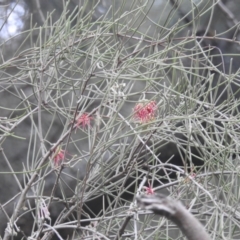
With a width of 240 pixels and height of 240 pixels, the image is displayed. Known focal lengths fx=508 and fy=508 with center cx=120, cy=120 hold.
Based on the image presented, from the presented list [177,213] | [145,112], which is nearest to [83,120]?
[145,112]

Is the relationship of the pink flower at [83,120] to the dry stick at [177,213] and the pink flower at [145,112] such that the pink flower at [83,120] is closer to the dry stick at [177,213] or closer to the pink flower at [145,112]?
the pink flower at [145,112]

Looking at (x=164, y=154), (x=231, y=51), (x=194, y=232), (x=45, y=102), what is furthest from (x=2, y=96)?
(x=194, y=232)

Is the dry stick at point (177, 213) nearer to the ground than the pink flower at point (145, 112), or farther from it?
farther from it

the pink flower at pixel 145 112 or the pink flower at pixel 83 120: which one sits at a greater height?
the pink flower at pixel 83 120

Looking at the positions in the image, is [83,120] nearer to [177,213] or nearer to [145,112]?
[145,112]

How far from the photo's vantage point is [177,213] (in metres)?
Result: 0.47

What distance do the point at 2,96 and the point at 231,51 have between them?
113 cm

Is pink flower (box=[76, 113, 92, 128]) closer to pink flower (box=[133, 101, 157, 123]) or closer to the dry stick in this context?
pink flower (box=[133, 101, 157, 123])

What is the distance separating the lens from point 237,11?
8.27ft

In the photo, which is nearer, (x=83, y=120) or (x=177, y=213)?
(x=177, y=213)

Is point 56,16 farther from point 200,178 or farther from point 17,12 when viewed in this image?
point 200,178

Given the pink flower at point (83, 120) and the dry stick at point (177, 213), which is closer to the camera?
the dry stick at point (177, 213)

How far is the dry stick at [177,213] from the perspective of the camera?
47cm

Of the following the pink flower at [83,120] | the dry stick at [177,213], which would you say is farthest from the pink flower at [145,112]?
the dry stick at [177,213]
